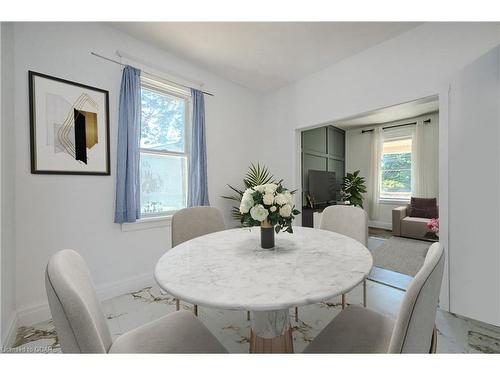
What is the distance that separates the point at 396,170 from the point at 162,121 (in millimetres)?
5258

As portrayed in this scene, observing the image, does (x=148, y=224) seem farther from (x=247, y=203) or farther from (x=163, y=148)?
(x=247, y=203)

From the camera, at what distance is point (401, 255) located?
3238mm

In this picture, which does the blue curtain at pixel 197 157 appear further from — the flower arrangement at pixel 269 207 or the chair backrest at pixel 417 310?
the chair backrest at pixel 417 310

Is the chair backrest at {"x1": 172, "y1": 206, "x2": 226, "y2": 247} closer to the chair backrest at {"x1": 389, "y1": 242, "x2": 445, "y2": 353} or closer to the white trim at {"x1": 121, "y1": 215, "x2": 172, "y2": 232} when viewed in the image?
the white trim at {"x1": 121, "y1": 215, "x2": 172, "y2": 232}

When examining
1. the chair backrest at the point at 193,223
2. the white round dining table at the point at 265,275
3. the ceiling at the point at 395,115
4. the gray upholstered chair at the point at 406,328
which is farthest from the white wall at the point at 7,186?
the ceiling at the point at 395,115

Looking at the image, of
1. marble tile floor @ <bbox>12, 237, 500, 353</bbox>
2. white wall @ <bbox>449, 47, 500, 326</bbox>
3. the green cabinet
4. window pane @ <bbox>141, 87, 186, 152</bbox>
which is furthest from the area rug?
window pane @ <bbox>141, 87, 186, 152</bbox>

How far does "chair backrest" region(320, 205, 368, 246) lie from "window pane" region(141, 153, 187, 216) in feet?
5.84

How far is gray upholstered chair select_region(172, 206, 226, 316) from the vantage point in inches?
68.3

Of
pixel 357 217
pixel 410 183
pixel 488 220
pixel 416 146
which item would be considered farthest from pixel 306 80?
pixel 410 183

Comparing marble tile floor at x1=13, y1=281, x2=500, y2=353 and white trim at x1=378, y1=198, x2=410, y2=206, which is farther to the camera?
white trim at x1=378, y1=198, x2=410, y2=206

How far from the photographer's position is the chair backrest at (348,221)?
1739 millimetres

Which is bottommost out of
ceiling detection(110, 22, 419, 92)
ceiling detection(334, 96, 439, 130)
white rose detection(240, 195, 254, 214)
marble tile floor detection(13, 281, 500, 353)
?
marble tile floor detection(13, 281, 500, 353)

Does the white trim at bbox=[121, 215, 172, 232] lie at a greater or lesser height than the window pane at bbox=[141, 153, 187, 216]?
lesser
